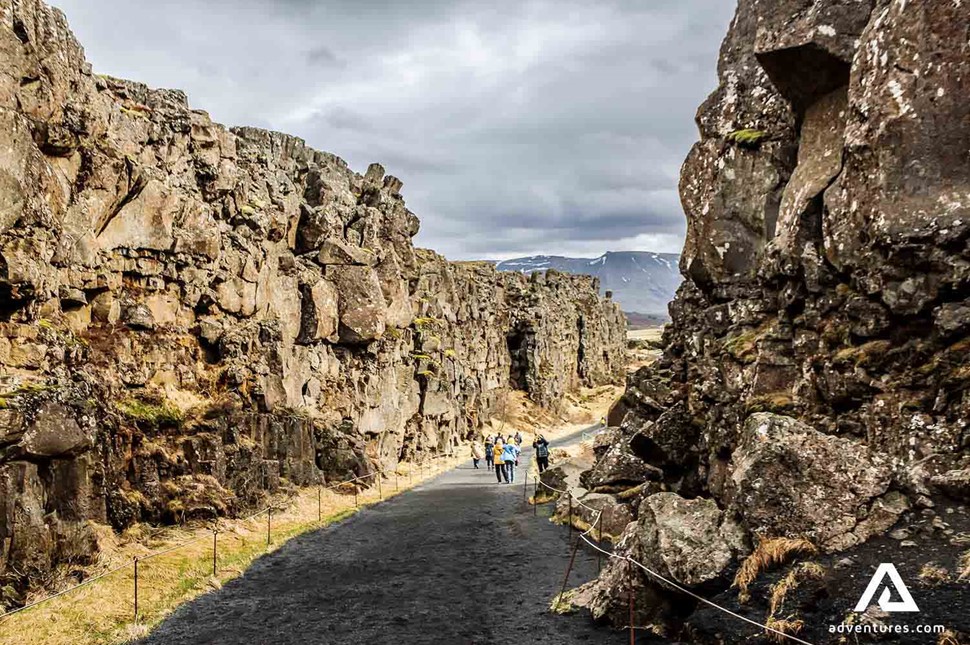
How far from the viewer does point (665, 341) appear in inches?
1023

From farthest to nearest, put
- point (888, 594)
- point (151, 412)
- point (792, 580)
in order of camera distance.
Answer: point (151, 412), point (792, 580), point (888, 594)

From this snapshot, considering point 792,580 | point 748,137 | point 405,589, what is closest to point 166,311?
point 405,589

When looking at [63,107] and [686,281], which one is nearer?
[63,107]

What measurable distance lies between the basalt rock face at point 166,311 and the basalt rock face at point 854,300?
15825 millimetres

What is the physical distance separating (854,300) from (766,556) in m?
5.09

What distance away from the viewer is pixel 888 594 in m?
9.86

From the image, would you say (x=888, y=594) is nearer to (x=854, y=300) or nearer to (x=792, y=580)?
(x=792, y=580)

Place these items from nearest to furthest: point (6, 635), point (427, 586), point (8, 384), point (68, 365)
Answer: point (6, 635) → point (8, 384) → point (427, 586) → point (68, 365)

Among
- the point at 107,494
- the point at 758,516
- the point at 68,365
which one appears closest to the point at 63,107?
the point at 68,365

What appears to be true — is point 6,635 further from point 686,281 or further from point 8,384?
point 686,281

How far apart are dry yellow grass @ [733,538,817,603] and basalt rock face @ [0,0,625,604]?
53.2 ft

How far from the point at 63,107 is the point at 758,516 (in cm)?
2323

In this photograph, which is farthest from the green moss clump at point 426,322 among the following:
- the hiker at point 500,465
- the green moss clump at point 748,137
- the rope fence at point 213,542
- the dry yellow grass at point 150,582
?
the green moss clump at point 748,137

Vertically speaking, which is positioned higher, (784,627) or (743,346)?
(743,346)
